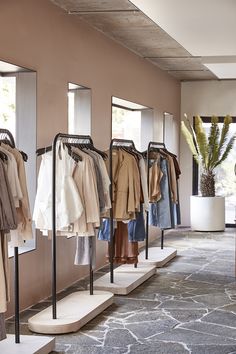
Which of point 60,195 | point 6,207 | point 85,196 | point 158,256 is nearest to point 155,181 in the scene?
point 158,256

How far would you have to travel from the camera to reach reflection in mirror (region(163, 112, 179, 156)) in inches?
465

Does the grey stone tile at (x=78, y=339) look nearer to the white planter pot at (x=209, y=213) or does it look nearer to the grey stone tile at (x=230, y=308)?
the grey stone tile at (x=230, y=308)

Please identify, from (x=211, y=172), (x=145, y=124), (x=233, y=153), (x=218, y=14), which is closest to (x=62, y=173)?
(x=218, y=14)

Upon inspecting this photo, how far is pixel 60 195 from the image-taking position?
511 cm

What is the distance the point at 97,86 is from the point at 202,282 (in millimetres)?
2483

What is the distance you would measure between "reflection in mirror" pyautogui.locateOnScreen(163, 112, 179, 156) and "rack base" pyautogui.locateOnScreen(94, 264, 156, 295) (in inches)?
185

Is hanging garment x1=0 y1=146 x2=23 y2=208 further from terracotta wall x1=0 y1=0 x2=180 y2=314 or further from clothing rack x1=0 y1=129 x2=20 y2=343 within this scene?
terracotta wall x1=0 y1=0 x2=180 y2=314

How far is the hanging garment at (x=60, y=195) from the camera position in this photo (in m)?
5.06

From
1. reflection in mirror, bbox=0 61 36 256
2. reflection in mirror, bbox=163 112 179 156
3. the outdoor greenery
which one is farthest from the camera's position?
reflection in mirror, bbox=163 112 179 156

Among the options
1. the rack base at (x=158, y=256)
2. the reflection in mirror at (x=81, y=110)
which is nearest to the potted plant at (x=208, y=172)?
the rack base at (x=158, y=256)

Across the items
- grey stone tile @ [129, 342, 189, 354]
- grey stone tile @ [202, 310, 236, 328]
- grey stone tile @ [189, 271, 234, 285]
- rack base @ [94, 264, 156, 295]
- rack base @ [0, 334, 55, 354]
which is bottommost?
grey stone tile @ [129, 342, 189, 354]

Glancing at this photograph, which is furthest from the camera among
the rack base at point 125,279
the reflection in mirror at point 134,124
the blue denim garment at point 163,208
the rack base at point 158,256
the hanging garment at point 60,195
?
the reflection in mirror at point 134,124

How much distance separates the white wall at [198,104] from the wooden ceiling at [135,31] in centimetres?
109

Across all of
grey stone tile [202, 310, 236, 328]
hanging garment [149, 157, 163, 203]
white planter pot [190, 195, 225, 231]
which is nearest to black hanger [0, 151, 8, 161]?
grey stone tile [202, 310, 236, 328]
